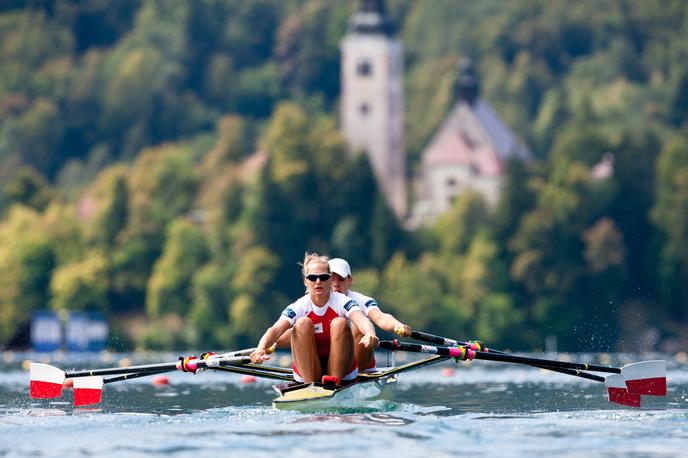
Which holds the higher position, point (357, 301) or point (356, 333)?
point (357, 301)

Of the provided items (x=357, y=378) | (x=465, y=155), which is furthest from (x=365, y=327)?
(x=465, y=155)

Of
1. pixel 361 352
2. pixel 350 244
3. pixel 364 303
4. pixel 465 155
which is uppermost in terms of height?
pixel 465 155

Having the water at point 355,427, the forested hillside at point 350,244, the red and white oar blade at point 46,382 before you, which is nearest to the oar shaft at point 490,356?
the water at point 355,427

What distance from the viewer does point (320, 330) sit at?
86.4ft

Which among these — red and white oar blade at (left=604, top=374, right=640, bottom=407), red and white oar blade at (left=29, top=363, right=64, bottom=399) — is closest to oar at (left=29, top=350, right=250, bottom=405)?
red and white oar blade at (left=29, top=363, right=64, bottom=399)

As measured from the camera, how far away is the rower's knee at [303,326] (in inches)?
1017

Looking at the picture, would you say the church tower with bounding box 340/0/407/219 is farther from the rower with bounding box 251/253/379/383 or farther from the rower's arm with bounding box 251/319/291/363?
the rower's arm with bounding box 251/319/291/363

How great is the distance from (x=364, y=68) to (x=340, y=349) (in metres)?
97.8

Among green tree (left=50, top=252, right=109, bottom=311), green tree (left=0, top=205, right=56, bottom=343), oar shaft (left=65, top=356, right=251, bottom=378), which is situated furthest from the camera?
green tree (left=50, top=252, right=109, bottom=311)

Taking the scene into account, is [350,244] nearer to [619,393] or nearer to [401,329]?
[619,393]

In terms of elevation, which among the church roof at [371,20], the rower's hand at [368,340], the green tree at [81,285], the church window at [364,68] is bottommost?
the rower's hand at [368,340]

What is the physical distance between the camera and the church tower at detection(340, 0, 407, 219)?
122 m

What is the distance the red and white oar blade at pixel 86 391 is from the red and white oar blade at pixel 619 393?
24.5ft

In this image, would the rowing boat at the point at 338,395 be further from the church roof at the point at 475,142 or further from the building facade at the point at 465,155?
the church roof at the point at 475,142
